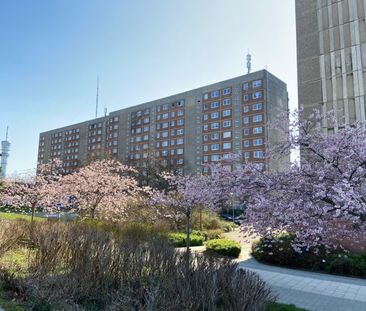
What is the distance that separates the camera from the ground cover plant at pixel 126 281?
4352 millimetres

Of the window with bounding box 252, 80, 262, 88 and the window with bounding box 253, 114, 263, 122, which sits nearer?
the window with bounding box 253, 114, 263, 122

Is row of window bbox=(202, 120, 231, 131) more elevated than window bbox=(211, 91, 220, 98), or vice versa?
window bbox=(211, 91, 220, 98)

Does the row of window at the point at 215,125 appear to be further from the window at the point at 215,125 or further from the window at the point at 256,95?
the window at the point at 256,95

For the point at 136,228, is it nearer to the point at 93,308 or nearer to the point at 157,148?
the point at 93,308

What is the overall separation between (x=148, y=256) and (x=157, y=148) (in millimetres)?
73207

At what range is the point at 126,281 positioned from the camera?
19.3 feet

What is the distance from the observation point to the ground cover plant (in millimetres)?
4352

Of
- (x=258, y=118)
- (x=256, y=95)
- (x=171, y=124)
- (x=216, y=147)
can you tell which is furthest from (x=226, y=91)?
(x=171, y=124)

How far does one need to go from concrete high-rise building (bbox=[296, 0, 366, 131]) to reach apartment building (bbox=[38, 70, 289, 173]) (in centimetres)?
1711

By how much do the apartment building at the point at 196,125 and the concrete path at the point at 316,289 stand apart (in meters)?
37.7

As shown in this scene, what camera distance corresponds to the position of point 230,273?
548 centimetres

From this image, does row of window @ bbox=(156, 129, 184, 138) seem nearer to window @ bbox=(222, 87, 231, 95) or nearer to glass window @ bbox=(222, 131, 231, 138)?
glass window @ bbox=(222, 131, 231, 138)

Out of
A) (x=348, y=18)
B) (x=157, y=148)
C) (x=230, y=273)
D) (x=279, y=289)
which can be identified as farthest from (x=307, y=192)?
(x=157, y=148)

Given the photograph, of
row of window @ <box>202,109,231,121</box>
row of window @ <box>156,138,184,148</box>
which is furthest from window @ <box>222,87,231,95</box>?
row of window @ <box>156,138,184,148</box>
